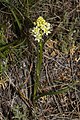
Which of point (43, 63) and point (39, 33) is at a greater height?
point (39, 33)

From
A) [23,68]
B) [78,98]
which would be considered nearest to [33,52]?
[23,68]

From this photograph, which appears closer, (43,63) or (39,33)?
(39,33)

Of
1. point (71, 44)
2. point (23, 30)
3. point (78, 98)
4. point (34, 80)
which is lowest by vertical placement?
point (78, 98)

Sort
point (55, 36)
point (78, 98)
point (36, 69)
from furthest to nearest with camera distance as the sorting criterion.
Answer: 1. point (55, 36)
2. point (78, 98)
3. point (36, 69)

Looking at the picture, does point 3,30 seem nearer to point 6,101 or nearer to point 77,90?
point 6,101

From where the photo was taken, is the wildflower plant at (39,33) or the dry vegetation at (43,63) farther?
the dry vegetation at (43,63)

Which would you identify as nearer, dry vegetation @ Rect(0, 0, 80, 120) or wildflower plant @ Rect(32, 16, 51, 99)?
wildflower plant @ Rect(32, 16, 51, 99)

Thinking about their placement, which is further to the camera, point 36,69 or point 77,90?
point 77,90

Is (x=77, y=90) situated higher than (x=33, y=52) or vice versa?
(x=33, y=52)
